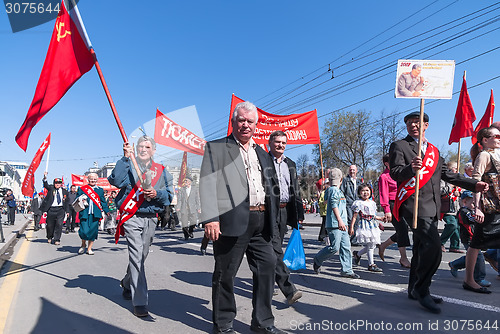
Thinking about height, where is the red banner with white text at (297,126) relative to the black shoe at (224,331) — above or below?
above

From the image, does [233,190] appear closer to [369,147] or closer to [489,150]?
[489,150]

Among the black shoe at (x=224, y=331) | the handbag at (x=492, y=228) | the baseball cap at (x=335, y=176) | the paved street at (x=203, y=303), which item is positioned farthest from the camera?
the baseball cap at (x=335, y=176)

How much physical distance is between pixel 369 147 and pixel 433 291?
130ft

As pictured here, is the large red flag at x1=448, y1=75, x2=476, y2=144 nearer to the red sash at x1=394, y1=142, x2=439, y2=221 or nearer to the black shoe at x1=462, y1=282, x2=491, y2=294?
the black shoe at x1=462, y1=282, x2=491, y2=294

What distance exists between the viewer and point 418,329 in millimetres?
3229

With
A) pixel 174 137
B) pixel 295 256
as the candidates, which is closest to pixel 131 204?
pixel 295 256

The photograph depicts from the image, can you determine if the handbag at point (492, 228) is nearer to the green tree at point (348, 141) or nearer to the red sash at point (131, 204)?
the red sash at point (131, 204)

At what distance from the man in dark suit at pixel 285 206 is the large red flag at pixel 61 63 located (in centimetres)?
241

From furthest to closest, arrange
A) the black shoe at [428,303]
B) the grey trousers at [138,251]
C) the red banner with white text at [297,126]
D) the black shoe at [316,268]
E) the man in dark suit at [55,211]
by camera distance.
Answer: the man in dark suit at [55,211]
the red banner with white text at [297,126]
the black shoe at [316,268]
the grey trousers at [138,251]
the black shoe at [428,303]

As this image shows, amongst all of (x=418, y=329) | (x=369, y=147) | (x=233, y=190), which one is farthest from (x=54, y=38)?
(x=369, y=147)

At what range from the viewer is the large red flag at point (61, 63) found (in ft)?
13.7

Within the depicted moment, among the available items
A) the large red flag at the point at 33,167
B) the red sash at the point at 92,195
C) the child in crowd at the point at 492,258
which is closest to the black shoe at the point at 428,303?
the child in crowd at the point at 492,258

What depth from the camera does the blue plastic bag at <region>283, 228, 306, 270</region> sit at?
203 inches

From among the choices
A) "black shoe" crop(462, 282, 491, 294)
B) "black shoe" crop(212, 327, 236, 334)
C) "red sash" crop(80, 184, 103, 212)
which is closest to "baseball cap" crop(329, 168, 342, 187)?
"black shoe" crop(462, 282, 491, 294)
